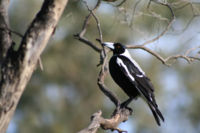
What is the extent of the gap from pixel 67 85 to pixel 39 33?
10.9m

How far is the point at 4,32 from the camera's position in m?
4.05

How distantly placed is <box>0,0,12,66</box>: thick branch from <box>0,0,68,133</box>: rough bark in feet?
0.66

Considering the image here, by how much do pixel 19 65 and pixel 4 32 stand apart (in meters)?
0.53

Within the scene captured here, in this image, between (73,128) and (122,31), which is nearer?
(122,31)

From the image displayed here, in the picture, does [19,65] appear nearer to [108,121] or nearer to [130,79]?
[108,121]

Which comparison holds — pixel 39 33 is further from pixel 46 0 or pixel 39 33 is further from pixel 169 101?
pixel 169 101

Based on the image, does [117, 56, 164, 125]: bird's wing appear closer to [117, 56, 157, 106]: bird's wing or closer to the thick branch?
[117, 56, 157, 106]: bird's wing

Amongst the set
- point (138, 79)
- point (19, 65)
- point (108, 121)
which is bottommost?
point (138, 79)

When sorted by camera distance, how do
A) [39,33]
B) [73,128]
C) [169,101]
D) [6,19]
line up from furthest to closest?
[169,101] → [73,128] → [6,19] → [39,33]

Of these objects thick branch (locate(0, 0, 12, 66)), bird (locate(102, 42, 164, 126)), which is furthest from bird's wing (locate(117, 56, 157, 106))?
thick branch (locate(0, 0, 12, 66))

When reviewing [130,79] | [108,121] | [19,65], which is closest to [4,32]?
[19,65]

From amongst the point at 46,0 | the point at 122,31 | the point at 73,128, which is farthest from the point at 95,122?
the point at 73,128

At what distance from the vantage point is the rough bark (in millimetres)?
3625

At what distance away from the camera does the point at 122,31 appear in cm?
1312
